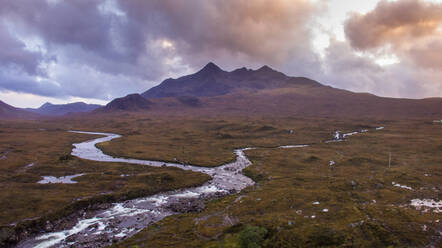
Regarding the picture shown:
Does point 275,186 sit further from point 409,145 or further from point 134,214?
point 409,145

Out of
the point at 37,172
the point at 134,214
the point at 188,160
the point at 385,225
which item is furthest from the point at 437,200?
the point at 37,172

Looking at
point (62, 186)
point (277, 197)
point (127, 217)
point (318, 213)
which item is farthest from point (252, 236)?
point (62, 186)

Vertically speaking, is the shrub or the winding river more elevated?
the shrub

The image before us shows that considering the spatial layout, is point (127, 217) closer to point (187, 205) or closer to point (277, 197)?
point (187, 205)

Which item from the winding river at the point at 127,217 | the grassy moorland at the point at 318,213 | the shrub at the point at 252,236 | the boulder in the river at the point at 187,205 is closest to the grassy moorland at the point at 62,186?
the winding river at the point at 127,217

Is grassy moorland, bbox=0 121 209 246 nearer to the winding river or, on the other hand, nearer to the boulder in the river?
the winding river

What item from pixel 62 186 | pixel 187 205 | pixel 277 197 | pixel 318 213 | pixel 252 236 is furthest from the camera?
pixel 62 186

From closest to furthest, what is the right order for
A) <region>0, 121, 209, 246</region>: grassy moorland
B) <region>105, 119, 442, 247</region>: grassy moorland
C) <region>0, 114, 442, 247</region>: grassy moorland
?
<region>105, 119, 442, 247</region>: grassy moorland → <region>0, 114, 442, 247</region>: grassy moorland → <region>0, 121, 209, 246</region>: grassy moorland

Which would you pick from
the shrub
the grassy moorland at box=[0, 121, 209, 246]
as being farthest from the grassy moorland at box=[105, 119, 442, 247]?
the grassy moorland at box=[0, 121, 209, 246]

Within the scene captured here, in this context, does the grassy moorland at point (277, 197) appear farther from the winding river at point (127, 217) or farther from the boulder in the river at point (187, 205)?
the winding river at point (127, 217)

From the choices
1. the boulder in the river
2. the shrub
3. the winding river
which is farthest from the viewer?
the boulder in the river

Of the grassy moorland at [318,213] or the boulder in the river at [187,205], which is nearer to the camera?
the grassy moorland at [318,213]
